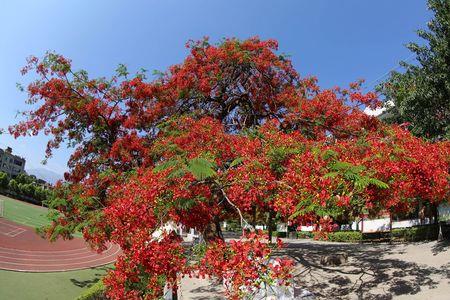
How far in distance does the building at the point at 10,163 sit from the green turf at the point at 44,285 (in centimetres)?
6282

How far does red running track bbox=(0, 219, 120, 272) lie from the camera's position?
18.7 meters

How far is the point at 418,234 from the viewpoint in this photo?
20.1 metres

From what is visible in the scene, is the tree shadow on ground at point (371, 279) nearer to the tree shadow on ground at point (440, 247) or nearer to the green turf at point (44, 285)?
the tree shadow on ground at point (440, 247)

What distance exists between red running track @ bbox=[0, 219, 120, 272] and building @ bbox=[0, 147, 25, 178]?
51666mm

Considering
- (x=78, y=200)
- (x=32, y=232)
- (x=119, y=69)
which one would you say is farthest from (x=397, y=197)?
(x=32, y=232)

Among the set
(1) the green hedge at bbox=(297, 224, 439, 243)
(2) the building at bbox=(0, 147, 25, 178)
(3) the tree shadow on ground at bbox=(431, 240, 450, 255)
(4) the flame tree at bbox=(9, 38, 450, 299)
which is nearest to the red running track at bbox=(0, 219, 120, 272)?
(4) the flame tree at bbox=(9, 38, 450, 299)

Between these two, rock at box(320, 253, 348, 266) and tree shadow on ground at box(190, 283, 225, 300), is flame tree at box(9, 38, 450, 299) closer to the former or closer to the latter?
tree shadow on ground at box(190, 283, 225, 300)

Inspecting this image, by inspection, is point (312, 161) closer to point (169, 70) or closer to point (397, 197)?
point (397, 197)

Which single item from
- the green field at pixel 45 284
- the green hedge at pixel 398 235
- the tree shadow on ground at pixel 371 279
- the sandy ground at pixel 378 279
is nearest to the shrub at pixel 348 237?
the green hedge at pixel 398 235

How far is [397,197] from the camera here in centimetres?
805

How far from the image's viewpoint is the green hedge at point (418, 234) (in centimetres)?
1927

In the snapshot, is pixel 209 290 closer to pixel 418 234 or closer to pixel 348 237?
pixel 418 234

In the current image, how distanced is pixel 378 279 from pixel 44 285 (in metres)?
12.2

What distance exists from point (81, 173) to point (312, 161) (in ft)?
30.6
